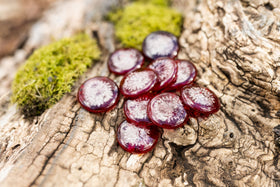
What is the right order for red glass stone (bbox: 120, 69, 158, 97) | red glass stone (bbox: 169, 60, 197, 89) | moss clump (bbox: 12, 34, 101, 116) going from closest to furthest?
red glass stone (bbox: 120, 69, 158, 97), red glass stone (bbox: 169, 60, 197, 89), moss clump (bbox: 12, 34, 101, 116)

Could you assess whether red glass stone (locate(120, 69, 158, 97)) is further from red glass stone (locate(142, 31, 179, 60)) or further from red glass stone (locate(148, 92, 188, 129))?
red glass stone (locate(142, 31, 179, 60))

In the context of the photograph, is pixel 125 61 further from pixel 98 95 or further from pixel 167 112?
pixel 167 112

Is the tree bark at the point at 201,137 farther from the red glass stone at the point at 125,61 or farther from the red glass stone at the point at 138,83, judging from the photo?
the red glass stone at the point at 125,61

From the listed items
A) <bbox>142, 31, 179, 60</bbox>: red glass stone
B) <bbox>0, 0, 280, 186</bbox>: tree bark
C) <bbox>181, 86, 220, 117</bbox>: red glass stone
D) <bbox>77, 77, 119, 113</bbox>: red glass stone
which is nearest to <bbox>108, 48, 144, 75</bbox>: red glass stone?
<bbox>142, 31, 179, 60</bbox>: red glass stone

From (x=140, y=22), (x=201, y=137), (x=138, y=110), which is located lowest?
(x=201, y=137)

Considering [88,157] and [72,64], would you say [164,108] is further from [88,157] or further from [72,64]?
[72,64]

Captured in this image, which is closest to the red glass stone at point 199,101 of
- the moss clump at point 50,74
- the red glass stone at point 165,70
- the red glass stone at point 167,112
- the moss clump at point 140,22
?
the red glass stone at point 167,112

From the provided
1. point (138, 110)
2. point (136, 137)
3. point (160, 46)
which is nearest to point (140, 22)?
point (160, 46)
